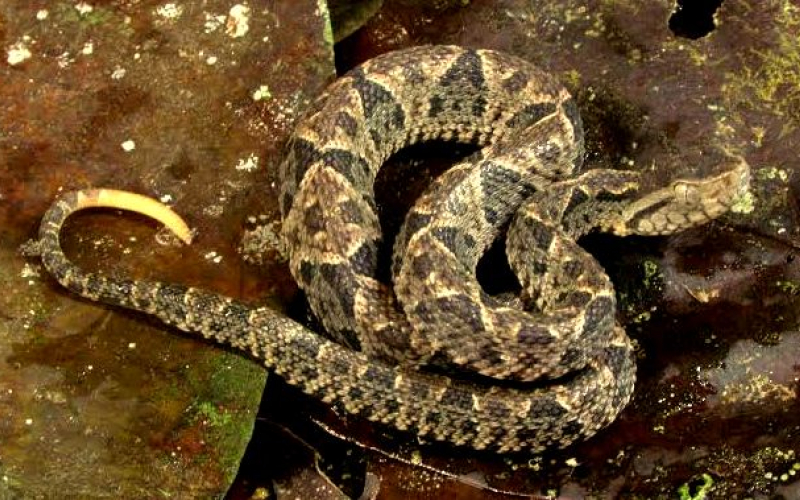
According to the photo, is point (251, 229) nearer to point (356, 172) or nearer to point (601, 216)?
point (356, 172)

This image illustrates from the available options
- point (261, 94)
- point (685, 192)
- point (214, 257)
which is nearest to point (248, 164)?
point (261, 94)

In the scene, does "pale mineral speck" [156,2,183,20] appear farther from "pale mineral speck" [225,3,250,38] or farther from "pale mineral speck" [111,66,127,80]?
"pale mineral speck" [111,66,127,80]

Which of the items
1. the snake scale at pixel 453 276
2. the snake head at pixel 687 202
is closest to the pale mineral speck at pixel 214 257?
the snake scale at pixel 453 276

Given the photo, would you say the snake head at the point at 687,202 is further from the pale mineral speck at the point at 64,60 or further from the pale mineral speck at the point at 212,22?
the pale mineral speck at the point at 64,60

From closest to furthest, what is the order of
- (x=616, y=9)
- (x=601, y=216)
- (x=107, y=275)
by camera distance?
(x=107, y=275), (x=601, y=216), (x=616, y=9)

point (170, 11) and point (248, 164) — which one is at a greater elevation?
point (170, 11)

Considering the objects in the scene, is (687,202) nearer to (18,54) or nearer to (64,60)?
(64,60)

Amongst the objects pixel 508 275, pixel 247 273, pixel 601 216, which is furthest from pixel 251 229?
pixel 601 216
